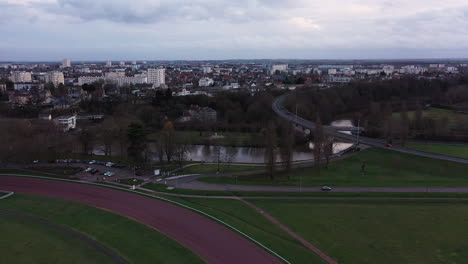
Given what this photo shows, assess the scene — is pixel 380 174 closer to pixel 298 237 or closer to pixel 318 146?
pixel 318 146

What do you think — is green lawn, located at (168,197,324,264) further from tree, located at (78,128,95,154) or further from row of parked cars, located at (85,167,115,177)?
tree, located at (78,128,95,154)

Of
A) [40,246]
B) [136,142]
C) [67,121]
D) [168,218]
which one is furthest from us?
[67,121]

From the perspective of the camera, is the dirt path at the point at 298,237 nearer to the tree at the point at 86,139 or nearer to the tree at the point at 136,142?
the tree at the point at 136,142

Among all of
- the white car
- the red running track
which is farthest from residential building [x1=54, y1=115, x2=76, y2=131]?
the white car

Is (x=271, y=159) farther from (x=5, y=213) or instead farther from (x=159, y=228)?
(x=5, y=213)

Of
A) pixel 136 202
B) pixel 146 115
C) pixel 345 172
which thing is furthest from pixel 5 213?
pixel 146 115

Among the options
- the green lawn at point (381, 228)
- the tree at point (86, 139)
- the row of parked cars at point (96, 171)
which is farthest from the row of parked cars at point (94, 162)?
the green lawn at point (381, 228)

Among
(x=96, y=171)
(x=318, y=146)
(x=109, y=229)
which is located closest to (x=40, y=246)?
A: (x=109, y=229)
